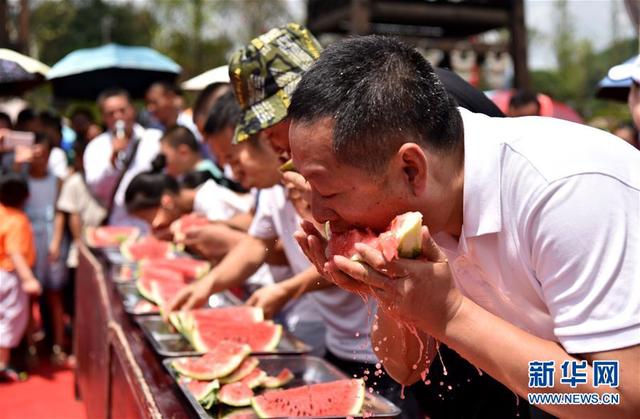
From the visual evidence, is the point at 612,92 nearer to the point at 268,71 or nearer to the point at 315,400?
the point at 268,71

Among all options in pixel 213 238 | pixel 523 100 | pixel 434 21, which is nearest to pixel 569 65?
pixel 434 21

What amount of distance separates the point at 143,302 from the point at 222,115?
3.58 feet

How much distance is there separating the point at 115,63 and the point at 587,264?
9.87 metres

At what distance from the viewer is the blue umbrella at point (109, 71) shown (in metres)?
10.7

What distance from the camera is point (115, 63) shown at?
10578mm

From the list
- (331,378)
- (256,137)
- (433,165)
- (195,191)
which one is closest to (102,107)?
(195,191)

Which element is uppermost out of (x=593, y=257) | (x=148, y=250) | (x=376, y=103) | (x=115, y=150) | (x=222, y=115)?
(x=376, y=103)

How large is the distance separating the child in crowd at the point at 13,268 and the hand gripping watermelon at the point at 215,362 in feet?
14.2

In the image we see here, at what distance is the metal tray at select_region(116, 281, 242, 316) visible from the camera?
404 centimetres

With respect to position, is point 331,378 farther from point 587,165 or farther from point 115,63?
point 115,63

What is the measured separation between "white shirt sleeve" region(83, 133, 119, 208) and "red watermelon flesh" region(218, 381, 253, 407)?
5566mm

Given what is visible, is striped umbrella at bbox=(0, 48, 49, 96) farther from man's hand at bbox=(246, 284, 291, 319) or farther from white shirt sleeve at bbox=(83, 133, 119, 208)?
man's hand at bbox=(246, 284, 291, 319)

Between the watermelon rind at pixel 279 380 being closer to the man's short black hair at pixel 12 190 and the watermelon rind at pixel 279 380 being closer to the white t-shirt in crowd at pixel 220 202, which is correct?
the white t-shirt in crowd at pixel 220 202

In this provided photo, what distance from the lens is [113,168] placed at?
805cm
